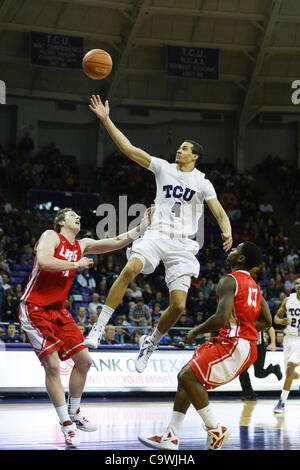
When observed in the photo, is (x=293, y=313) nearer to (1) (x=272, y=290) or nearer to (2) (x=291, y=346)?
(2) (x=291, y=346)

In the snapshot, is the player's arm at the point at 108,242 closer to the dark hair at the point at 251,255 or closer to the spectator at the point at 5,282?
the dark hair at the point at 251,255

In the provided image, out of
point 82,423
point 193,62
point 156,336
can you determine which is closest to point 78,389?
point 82,423

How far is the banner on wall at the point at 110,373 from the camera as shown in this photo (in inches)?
547

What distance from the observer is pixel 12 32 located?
25.0m

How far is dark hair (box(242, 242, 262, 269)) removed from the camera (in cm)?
735

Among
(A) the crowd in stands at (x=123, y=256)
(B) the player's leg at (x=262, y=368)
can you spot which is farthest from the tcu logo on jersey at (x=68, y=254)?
(B) the player's leg at (x=262, y=368)

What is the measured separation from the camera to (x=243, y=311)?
23.7ft

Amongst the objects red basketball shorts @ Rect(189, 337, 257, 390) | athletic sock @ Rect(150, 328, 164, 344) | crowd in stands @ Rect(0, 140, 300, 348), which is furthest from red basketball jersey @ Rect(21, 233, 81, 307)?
crowd in stands @ Rect(0, 140, 300, 348)

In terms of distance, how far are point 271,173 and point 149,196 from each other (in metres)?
6.78

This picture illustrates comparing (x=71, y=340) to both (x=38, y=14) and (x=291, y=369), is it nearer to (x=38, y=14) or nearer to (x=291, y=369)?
(x=291, y=369)

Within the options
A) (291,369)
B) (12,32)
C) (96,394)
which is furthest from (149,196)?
(291,369)

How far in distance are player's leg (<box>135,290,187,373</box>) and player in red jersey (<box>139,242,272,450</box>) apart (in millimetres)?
1026

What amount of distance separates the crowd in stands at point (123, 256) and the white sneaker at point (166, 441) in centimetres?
566

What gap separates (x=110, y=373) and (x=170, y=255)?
692 cm
